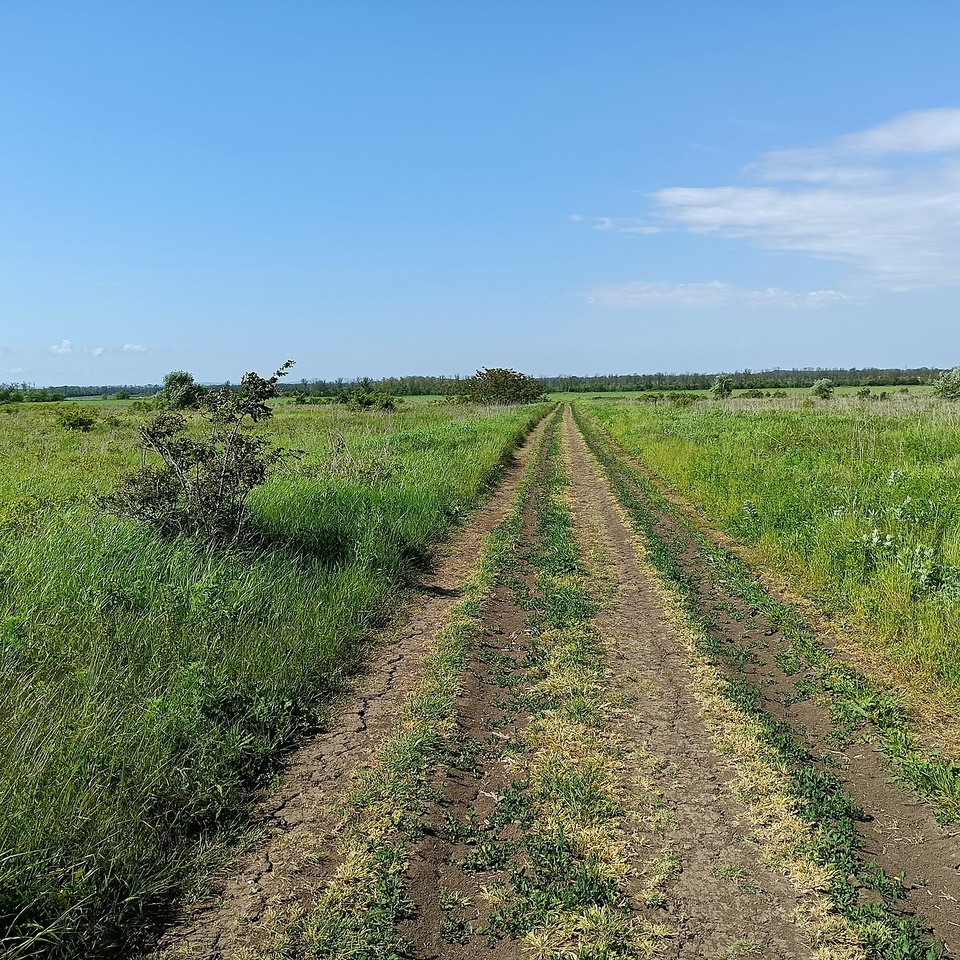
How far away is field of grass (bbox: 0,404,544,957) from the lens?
3160 millimetres

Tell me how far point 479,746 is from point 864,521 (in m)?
6.62

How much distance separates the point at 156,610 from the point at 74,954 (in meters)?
2.98

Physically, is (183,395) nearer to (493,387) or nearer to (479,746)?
(479,746)

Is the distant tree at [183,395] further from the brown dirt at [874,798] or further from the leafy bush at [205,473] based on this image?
the brown dirt at [874,798]

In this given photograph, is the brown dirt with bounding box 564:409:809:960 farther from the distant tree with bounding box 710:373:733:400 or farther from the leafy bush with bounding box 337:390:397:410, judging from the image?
the distant tree with bounding box 710:373:733:400

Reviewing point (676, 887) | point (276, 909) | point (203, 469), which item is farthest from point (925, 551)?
point (203, 469)

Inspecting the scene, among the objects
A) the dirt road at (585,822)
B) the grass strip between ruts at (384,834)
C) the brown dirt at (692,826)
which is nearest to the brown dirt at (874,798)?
the dirt road at (585,822)

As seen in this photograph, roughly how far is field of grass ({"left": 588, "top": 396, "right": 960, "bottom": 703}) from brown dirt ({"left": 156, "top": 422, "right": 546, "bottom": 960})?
168 inches

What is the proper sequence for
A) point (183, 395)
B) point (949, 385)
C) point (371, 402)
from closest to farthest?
1. point (183, 395)
2. point (949, 385)
3. point (371, 402)

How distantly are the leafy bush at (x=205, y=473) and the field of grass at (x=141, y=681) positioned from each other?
448 mm

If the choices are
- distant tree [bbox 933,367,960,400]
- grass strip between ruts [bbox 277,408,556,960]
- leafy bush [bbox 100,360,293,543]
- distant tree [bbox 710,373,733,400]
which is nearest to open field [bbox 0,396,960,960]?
grass strip between ruts [bbox 277,408,556,960]

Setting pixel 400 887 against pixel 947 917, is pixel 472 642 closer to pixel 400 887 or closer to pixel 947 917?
pixel 400 887

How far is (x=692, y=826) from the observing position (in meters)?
3.71

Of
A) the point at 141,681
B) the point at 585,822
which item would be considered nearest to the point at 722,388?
the point at 585,822
